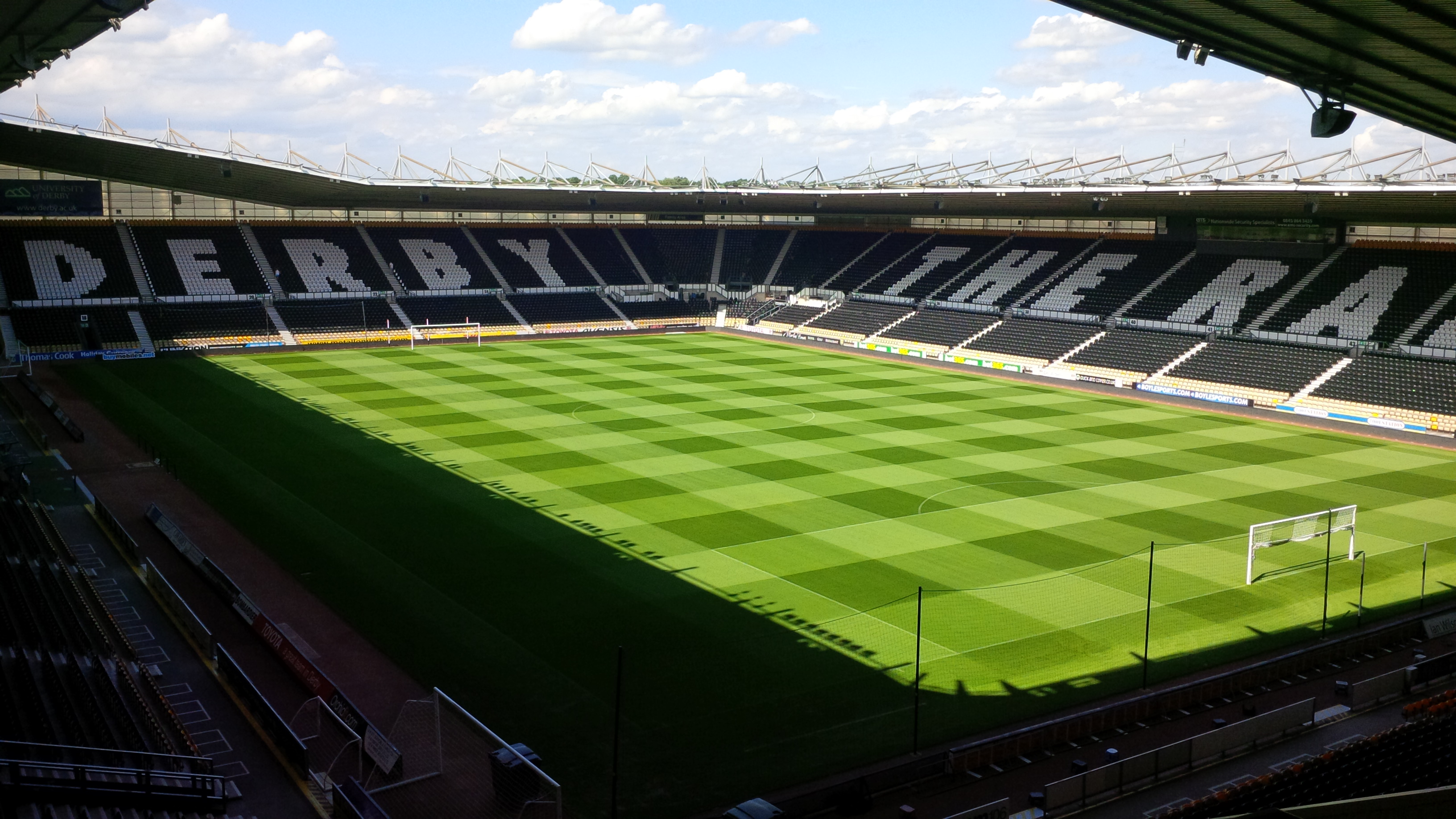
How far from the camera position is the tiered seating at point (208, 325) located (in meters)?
55.3

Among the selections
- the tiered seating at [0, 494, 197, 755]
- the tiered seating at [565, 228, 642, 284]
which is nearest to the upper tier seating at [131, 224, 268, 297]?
the tiered seating at [565, 228, 642, 284]

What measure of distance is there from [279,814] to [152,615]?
317 inches

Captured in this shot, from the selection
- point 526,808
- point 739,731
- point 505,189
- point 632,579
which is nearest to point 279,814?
point 526,808

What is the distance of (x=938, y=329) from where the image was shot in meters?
63.3

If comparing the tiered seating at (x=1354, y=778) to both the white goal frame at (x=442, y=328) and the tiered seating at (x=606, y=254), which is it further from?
the tiered seating at (x=606, y=254)

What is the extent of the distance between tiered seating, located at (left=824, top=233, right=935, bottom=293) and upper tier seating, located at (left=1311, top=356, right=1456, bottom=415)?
33025mm

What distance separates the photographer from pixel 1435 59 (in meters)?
14.1

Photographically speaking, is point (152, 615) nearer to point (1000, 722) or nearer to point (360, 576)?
point (360, 576)

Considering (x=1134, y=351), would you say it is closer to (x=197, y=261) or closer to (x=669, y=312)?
(x=669, y=312)

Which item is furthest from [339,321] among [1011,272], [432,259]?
[1011,272]

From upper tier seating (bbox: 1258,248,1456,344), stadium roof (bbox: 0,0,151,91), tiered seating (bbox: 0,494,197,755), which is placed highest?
stadium roof (bbox: 0,0,151,91)

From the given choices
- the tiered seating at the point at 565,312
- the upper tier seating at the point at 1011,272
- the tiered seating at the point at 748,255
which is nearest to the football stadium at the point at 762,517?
the upper tier seating at the point at 1011,272

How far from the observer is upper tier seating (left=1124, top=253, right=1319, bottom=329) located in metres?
53.6

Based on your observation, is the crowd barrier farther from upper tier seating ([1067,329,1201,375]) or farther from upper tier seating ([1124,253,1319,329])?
upper tier seating ([1124,253,1319,329])
